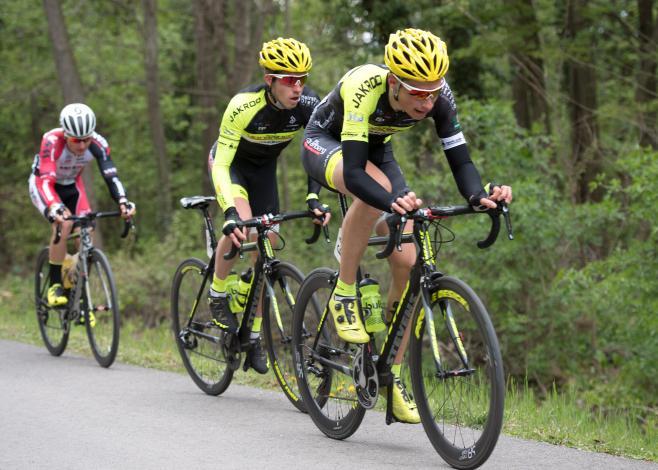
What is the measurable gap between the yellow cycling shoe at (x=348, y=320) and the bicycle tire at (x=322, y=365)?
0.75ft

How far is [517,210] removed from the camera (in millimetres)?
13375

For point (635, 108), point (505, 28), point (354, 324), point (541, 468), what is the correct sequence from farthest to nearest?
1. point (505, 28)
2. point (635, 108)
3. point (354, 324)
4. point (541, 468)

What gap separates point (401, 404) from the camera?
18.1 feet

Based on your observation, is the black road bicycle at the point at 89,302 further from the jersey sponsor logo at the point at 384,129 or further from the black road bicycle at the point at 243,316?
the jersey sponsor logo at the point at 384,129

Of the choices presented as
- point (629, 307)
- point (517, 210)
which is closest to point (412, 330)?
point (629, 307)

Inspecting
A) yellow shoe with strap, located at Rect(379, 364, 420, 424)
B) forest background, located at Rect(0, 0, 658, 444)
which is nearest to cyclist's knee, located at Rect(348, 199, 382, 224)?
yellow shoe with strap, located at Rect(379, 364, 420, 424)

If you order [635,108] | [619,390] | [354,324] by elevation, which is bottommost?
[619,390]

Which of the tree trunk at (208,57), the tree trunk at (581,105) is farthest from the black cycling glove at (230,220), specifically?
the tree trunk at (208,57)

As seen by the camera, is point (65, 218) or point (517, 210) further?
point (517, 210)

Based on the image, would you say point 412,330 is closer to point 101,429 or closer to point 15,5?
point 101,429

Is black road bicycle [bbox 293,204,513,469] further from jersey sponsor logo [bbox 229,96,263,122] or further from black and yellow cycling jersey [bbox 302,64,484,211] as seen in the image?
jersey sponsor logo [bbox 229,96,263,122]

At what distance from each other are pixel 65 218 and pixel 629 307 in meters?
6.58

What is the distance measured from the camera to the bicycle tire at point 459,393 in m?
4.64

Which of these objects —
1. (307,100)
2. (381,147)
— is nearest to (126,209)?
(307,100)
